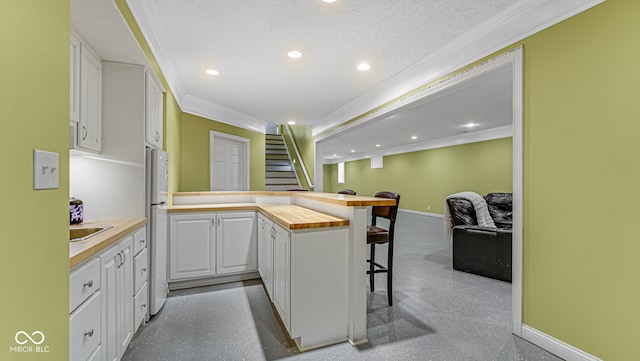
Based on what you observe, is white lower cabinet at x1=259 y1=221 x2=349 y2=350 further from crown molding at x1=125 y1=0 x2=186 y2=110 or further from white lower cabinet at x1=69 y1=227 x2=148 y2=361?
crown molding at x1=125 y1=0 x2=186 y2=110

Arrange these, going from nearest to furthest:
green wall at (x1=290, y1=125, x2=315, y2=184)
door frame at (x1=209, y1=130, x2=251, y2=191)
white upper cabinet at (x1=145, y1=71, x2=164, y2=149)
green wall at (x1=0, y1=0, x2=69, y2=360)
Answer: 1. green wall at (x1=0, y1=0, x2=69, y2=360)
2. white upper cabinet at (x1=145, y1=71, x2=164, y2=149)
3. door frame at (x1=209, y1=130, x2=251, y2=191)
4. green wall at (x1=290, y1=125, x2=315, y2=184)

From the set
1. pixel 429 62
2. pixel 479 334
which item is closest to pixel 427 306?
pixel 479 334

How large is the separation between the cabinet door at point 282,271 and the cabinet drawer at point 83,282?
110 cm

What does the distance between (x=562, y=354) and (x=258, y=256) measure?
2777 mm

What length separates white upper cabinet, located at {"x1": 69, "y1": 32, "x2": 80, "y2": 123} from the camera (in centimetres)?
168

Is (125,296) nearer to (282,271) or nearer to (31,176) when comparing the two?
(282,271)

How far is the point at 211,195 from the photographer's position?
3723 mm

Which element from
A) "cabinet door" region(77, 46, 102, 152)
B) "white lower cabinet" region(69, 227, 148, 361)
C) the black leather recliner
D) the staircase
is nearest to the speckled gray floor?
the black leather recliner

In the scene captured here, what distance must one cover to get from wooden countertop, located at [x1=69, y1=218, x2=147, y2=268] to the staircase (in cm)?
505

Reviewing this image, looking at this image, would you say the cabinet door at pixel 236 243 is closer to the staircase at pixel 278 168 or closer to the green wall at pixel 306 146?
the green wall at pixel 306 146

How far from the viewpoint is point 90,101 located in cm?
196

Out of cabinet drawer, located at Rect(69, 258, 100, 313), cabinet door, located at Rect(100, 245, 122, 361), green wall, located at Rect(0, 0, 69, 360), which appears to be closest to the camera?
green wall, located at Rect(0, 0, 69, 360)

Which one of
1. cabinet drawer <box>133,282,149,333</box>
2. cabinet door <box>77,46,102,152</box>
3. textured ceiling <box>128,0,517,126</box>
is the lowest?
cabinet drawer <box>133,282,149,333</box>

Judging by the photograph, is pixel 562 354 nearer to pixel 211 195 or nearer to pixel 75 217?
pixel 75 217
